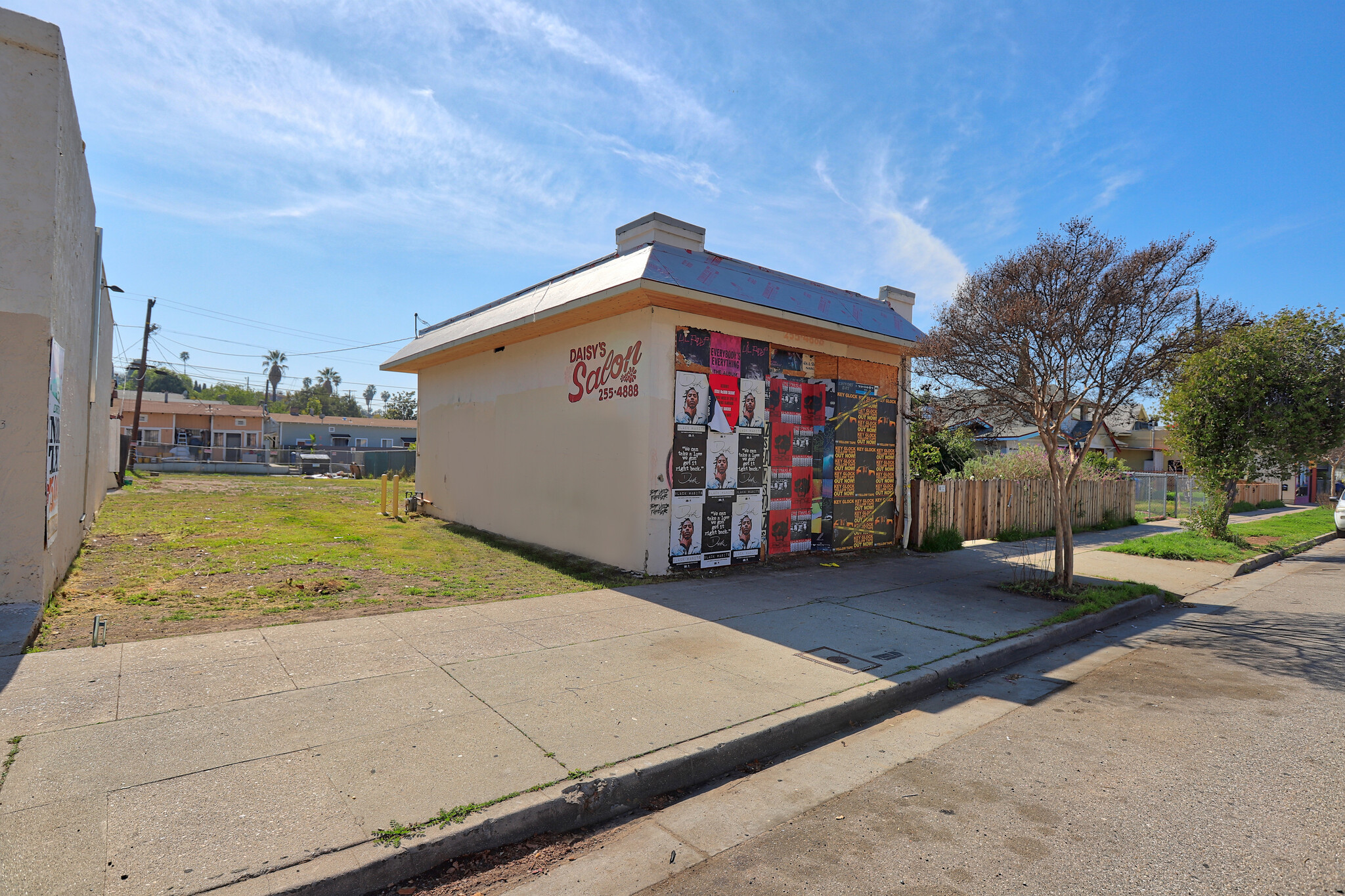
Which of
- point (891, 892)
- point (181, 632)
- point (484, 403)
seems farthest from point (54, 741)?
point (484, 403)

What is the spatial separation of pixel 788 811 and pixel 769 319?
7.84m

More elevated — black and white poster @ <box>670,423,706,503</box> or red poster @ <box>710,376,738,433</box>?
red poster @ <box>710,376,738,433</box>

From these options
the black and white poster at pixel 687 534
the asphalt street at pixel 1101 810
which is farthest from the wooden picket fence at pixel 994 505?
the asphalt street at pixel 1101 810

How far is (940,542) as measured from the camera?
535 inches

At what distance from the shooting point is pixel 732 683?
536cm

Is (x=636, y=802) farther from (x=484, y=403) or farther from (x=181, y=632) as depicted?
(x=484, y=403)

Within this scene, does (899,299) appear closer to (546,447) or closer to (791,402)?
(791,402)

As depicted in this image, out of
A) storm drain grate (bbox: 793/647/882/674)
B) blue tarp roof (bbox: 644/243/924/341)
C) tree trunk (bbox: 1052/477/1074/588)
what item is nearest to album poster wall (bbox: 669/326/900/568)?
blue tarp roof (bbox: 644/243/924/341)

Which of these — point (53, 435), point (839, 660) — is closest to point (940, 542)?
point (839, 660)

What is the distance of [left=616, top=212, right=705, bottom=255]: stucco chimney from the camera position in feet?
31.9

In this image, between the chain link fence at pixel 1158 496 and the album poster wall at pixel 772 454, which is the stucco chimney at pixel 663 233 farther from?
the chain link fence at pixel 1158 496

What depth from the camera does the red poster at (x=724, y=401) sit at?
400 inches

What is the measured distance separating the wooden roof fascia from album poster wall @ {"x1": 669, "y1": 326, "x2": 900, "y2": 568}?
0.41m

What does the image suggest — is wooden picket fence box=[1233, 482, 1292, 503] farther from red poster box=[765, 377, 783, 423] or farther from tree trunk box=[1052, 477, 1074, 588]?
red poster box=[765, 377, 783, 423]
